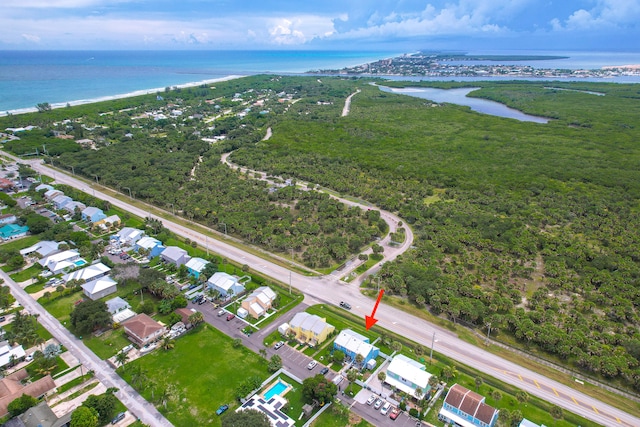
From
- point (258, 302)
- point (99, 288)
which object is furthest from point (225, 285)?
point (99, 288)

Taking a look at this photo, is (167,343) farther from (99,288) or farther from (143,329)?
(99,288)

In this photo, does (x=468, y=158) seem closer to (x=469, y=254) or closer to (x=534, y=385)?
(x=469, y=254)

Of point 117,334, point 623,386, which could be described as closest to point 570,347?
point 623,386

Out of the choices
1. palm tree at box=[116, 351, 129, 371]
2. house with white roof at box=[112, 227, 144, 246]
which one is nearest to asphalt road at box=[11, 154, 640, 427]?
house with white roof at box=[112, 227, 144, 246]

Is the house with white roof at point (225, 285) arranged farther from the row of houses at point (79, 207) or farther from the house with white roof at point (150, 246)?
the row of houses at point (79, 207)

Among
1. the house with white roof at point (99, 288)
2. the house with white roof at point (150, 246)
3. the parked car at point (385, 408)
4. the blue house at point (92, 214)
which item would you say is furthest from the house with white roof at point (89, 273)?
the parked car at point (385, 408)
